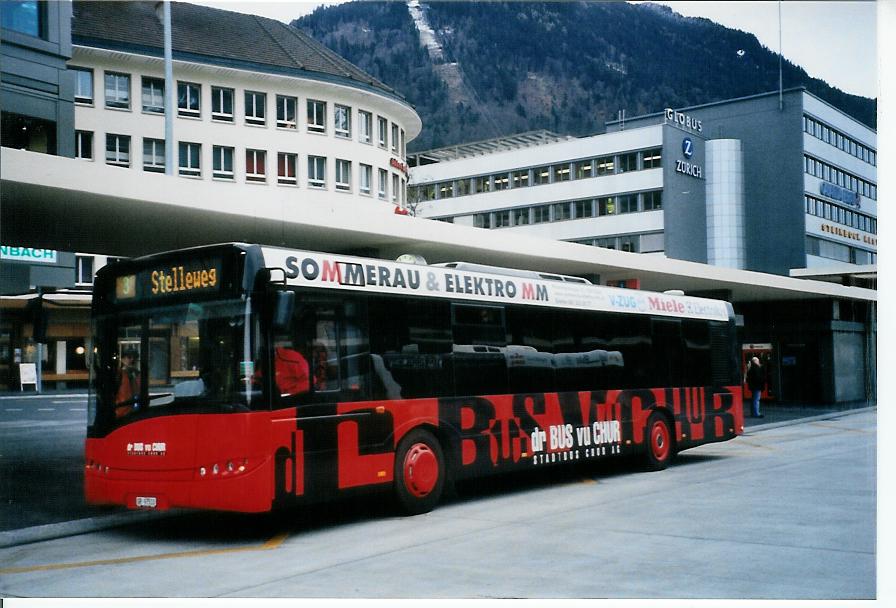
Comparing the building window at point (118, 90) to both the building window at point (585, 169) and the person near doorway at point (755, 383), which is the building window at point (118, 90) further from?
the building window at point (585, 169)

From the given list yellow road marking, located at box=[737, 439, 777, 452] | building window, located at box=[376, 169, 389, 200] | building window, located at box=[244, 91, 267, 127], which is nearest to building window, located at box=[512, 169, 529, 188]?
building window, located at box=[376, 169, 389, 200]

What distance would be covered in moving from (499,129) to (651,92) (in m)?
15.9

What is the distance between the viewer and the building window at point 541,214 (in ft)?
214

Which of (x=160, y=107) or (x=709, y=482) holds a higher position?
(x=160, y=107)

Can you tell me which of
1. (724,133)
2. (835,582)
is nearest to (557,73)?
(724,133)

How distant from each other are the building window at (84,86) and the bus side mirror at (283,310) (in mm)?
23948

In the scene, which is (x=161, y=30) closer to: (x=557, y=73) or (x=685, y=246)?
(x=557, y=73)

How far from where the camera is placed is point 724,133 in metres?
51.0

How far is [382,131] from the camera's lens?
118ft

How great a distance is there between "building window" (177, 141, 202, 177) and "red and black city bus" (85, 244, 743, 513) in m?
23.1

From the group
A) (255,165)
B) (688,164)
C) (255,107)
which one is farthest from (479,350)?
(688,164)

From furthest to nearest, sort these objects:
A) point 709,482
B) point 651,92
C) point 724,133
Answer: point 724,133 → point 651,92 → point 709,482

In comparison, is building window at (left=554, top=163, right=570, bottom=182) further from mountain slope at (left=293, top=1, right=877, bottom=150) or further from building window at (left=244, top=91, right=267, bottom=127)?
building window at (left=244, top=91, right=267, bottom=127)

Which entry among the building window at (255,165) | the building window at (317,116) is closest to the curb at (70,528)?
the building window at (317,116)
